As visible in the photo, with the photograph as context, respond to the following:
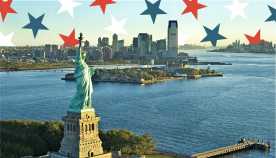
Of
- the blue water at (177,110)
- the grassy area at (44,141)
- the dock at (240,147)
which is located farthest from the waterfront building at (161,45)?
the grassy area at (44,141)

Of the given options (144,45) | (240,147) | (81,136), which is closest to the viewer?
(81,136)

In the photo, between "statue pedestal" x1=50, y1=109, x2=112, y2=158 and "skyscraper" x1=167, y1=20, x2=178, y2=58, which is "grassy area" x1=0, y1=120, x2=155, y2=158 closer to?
"skyscraper" x1=167, y1=20, x2=178, y2=58

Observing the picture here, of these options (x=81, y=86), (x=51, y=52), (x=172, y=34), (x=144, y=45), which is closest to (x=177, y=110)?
Result: (x=172, y=34)

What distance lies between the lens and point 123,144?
26.9m

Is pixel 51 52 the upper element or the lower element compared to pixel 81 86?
upper

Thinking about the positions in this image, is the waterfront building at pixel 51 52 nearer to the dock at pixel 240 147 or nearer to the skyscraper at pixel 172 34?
the skyscraper at pixel 172 34

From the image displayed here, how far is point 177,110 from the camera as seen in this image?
5109 cm

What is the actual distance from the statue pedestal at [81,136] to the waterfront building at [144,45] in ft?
350

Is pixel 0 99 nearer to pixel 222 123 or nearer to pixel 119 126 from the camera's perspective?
pixel 119 126

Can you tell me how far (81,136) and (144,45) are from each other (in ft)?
410

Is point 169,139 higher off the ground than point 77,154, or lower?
lower

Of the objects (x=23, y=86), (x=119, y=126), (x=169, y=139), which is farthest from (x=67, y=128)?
(x=23, y=86)

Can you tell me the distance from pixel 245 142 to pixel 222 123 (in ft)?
22.0

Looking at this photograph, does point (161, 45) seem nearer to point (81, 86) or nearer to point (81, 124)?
point (81, 86)
